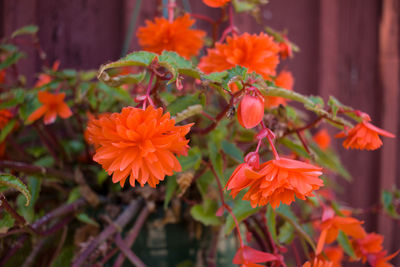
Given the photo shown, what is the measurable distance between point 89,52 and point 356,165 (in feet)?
3.27

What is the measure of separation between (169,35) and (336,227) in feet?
1.16

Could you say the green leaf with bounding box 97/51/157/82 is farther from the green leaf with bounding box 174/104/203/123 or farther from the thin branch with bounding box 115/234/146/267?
the thin branch with bounding box 115/234/146/267

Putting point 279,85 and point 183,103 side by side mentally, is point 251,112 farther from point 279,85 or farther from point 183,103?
point 279,85

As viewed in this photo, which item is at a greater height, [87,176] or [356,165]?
[87,176]

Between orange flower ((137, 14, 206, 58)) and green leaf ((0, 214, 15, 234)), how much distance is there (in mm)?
293

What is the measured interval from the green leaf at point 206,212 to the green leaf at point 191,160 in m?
0.06

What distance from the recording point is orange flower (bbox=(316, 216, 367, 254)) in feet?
1.44

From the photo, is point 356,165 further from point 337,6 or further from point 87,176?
point 87,176

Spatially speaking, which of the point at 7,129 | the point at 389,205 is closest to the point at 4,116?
the point at 7,129

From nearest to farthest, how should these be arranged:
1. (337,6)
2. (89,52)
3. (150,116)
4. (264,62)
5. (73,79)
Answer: (150,116)
(264,62)
(73,79)
(89,52)
(337,6)

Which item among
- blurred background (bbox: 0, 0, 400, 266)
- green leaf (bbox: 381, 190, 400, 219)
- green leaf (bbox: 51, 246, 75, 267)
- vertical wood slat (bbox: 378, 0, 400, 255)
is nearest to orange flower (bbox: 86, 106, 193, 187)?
green leaf (bbox: 51, 246, 75, 267)

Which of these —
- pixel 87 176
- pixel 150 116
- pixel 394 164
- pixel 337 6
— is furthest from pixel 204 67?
pixel 394 164

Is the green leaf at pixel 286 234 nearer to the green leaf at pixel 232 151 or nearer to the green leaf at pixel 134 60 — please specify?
the green leaf at pixel 232 151

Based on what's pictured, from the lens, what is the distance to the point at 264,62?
432mm
